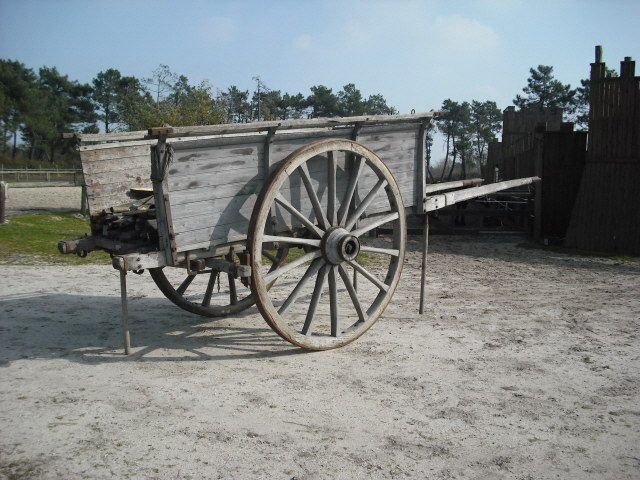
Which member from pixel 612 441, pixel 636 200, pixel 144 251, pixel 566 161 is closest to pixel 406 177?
pixel 144 251

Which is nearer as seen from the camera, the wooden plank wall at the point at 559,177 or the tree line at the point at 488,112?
the wooden plank wall at the point at 559,177

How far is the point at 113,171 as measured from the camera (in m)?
5.21

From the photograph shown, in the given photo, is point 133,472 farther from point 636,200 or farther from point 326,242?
point 636,200

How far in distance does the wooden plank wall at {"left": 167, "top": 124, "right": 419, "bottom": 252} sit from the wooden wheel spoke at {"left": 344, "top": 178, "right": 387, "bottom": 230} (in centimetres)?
23

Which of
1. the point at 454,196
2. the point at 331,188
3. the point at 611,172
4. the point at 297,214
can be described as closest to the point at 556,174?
the point at 611,172

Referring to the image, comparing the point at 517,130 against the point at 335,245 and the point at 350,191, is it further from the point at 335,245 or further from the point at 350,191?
the point at 335,245

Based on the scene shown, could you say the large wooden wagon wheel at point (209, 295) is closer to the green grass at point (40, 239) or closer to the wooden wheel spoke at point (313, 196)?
the wooden wheel spoke at point (313, 196)

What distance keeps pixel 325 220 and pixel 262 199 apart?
739 mm

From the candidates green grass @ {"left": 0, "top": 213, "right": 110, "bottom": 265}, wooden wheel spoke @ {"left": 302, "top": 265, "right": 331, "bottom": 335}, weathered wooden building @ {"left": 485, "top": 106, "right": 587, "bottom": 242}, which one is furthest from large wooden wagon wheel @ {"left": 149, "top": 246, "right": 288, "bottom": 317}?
weathered wooden building @ {"left": 485, "top": 106, "right": 587, "bottom": 242}

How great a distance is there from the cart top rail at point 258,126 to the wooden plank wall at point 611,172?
7256mm

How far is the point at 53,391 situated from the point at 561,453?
3.33 metres

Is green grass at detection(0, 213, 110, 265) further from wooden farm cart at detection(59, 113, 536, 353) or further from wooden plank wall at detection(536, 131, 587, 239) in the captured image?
wooden plank wall at detection(536, 131, 587, 239)

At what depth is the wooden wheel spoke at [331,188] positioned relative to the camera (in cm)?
494

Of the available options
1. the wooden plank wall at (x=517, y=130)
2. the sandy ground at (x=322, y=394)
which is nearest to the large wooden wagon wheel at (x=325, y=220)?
the sandy ground at (x=322, y=394)
